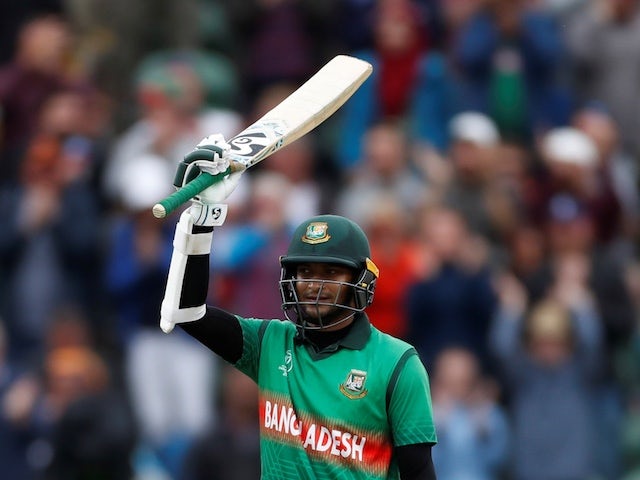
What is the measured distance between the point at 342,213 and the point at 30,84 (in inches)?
106

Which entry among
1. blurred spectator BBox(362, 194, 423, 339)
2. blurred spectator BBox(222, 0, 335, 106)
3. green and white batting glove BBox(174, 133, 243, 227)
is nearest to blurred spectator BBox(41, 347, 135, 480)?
blurred spectator BBox(362, 194, 423, 339)

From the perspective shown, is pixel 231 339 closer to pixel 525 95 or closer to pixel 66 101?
pixel 66 101

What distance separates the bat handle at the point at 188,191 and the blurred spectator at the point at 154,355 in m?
5.05

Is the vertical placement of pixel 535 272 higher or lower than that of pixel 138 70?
lower

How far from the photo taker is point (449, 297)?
1062 cm

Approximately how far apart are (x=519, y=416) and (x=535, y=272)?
1.13 m

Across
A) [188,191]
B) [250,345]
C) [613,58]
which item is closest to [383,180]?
[613,58]

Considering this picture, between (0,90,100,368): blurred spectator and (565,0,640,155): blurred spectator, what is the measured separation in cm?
433

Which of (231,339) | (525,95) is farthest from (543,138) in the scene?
(231,339)

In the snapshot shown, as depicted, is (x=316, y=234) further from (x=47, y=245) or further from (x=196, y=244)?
(x=47, y=245)

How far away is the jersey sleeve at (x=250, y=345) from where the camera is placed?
605 cm

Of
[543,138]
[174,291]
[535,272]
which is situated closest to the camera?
[174,291]

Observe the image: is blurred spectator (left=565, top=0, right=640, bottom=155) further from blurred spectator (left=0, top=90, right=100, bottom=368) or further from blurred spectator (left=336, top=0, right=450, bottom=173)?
blurred spectator (left=0, top=90, right=100, bottom=368)

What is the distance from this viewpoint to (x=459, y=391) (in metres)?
10.6
